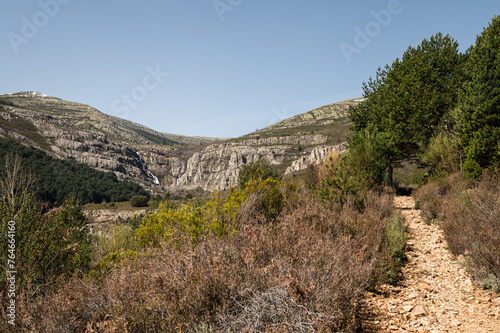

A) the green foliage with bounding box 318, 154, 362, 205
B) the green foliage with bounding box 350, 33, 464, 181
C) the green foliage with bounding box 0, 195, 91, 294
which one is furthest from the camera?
the green foliage with bounding box 350, 33, 464, 181

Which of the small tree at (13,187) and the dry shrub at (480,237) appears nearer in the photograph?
the dry shrub at (480,237)

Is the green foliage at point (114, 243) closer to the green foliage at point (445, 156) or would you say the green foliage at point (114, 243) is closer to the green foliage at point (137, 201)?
the green foliage at point (445, 156)

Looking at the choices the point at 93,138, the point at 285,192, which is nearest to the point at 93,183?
the point at 93,138

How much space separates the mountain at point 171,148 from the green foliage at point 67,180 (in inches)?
530

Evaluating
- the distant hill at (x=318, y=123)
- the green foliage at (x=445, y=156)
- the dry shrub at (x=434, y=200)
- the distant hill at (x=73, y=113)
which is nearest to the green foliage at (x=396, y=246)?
the dry shrub at (x=434, y=200)

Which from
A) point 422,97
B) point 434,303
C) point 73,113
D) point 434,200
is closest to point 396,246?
point 434,303

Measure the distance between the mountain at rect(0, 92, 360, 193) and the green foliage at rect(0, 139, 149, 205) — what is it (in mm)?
13450

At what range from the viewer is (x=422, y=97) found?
667 inches

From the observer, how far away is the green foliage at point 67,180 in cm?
6337

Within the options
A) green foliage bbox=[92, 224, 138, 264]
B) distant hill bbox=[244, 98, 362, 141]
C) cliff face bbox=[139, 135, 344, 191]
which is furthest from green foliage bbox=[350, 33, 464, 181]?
distant hill bbox=[244, 98, 362, 141]

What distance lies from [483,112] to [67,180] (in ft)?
288

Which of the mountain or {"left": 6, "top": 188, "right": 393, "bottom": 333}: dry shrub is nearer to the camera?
{"left": 6, "top": 188, "right": 393, "bottom": 333}: dry shrub

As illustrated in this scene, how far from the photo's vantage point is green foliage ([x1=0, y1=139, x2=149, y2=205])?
6337 cm

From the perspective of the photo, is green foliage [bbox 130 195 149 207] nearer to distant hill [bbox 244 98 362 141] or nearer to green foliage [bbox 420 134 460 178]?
green foliage [bbox 420 134 460 178]
